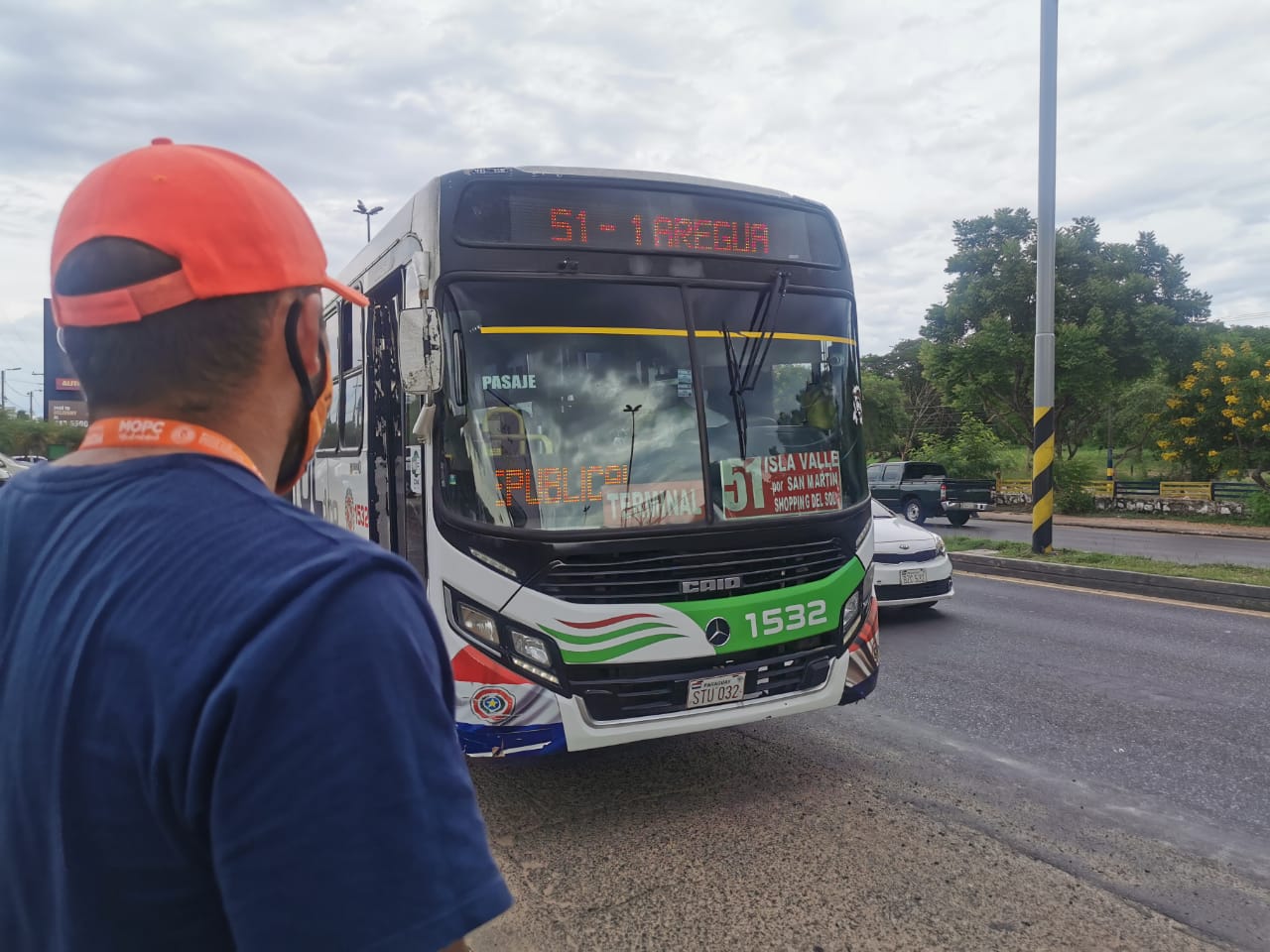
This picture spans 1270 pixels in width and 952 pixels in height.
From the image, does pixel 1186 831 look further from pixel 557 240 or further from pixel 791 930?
pixel 557 240

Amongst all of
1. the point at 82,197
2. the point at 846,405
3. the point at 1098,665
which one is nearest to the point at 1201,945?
the point at 846,405

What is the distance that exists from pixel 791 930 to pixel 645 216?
3.36m

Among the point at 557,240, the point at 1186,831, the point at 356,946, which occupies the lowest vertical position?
the point at 1186,831

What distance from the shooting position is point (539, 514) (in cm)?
417

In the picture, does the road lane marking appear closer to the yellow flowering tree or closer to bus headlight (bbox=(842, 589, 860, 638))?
bus headlight (bbox=(842, 589, 860, 638))

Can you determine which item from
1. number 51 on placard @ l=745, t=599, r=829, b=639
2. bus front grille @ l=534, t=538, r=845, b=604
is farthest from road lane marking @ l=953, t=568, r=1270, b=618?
bus front grille @ l=534, t=538, r=845, b=604

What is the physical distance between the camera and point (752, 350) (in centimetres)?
470

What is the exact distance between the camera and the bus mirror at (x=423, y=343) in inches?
165

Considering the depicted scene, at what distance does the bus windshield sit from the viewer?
4.24 m

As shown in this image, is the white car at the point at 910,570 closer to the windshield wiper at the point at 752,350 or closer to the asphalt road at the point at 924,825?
the asphalt road at the point at 924,825

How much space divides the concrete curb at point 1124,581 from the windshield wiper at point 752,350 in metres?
7.95

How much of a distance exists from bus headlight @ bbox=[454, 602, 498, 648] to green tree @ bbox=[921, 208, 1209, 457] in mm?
25016

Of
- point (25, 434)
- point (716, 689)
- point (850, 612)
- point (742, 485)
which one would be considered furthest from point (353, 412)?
point (25, 434)

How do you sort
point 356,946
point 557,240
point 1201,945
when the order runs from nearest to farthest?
1. point 356,946
2. point 1201,945
3. point 557,240
